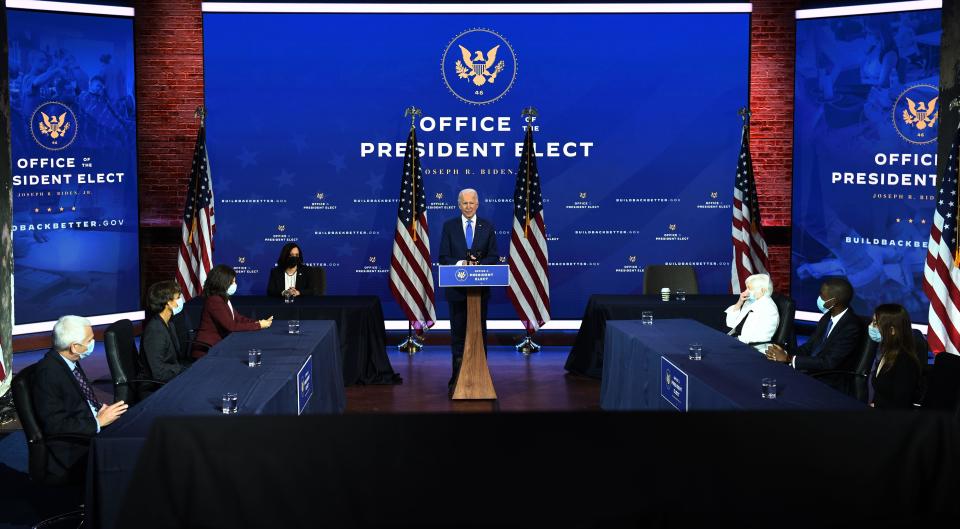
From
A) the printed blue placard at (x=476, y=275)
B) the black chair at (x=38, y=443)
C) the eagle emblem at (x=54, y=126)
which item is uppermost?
the eagle emblem at (x=54, y=126)

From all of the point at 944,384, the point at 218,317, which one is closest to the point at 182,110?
the point at 218,317

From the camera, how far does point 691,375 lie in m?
6.26

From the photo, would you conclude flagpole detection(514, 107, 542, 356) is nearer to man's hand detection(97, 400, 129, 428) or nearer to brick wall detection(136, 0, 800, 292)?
brick wall detection(136, 0, 800, 292)

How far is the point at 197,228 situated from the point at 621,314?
4.36 metres

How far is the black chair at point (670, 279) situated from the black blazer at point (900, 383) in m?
4.03

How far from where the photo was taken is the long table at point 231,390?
185 inches

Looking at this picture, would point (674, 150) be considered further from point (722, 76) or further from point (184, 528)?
point (184, 528)

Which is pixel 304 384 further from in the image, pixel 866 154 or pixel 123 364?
pixel 866 154

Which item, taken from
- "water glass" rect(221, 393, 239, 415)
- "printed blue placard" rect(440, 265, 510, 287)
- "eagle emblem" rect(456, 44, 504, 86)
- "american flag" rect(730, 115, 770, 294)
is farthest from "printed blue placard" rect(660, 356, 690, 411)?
"eagle emblem" rect(456, 44, 504, 86)

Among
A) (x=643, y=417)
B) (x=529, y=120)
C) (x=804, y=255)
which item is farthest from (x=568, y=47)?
(x=643, y=417)

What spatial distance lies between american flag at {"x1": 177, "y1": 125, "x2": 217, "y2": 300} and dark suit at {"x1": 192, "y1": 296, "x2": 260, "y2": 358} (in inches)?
115

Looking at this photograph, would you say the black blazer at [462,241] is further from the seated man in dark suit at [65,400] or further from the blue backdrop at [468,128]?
the seated man in dark suit at [65,400]

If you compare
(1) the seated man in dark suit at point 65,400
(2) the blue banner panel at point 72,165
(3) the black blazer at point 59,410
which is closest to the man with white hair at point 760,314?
(1) the seated man in dark suit at point 65,400

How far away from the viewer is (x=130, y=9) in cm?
1159
